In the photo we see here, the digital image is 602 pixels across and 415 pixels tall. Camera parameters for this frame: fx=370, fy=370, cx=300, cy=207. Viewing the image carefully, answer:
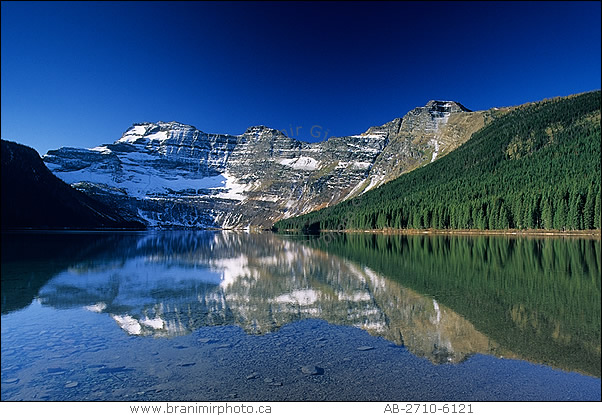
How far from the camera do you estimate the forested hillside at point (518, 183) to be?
86.6 meters

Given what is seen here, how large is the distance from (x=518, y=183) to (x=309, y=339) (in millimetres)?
137521

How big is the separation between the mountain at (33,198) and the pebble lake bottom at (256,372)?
517ft

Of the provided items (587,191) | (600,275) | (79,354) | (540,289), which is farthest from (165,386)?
(587,191)

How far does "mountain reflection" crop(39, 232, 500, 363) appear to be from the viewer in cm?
1315

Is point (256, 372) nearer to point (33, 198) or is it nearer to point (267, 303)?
point (267, 303)

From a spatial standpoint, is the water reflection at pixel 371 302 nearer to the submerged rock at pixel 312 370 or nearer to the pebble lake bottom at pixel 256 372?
the pebble lake bottom at pixel 256 372

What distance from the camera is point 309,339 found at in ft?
42.1

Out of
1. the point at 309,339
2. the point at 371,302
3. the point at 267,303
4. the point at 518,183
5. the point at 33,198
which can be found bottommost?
the point at 267,303

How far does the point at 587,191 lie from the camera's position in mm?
81750

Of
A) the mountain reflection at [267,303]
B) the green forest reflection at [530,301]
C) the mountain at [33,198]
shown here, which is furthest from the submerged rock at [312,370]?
the mountain at [33,198]

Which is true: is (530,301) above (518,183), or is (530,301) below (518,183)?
below

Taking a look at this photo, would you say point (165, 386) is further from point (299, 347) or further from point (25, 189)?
point (25, 189)

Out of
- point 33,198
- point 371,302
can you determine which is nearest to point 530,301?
point 371,302

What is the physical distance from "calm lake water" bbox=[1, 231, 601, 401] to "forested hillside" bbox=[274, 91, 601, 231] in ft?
249
